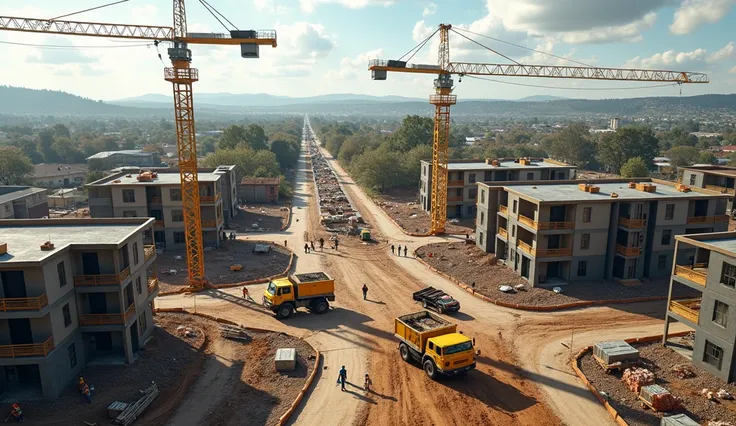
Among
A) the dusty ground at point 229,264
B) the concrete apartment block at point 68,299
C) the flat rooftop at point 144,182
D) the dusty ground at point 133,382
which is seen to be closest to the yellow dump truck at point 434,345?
the dusty ground at point 133,382

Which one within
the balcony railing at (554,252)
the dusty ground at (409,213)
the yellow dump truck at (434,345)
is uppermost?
the balcony railing at (554,252)

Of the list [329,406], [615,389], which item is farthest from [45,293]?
[615,389]

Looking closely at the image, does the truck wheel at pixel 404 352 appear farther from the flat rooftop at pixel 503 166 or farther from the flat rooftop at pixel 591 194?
the flat rooftop at pixel 503 166

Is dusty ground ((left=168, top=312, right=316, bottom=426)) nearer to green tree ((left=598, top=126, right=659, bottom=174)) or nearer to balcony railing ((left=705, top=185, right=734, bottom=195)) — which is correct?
balcony railing ((left=705, top=185, right=734, bottom=195))

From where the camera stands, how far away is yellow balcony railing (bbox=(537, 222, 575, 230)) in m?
44.1

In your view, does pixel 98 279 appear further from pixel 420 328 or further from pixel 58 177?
pixel 58 177

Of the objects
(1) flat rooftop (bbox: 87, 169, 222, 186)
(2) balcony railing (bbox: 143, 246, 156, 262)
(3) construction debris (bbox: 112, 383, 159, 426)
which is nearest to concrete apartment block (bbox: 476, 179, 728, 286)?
(2) balcony railing (bbox: 143, 246, 156, 262)

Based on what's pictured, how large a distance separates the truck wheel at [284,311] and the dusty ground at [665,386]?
22.1m

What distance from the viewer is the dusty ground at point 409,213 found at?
7119 centimetres

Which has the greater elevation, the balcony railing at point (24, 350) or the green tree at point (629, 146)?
the green tree at point (629, 146)

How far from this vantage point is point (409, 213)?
82812 millimetres

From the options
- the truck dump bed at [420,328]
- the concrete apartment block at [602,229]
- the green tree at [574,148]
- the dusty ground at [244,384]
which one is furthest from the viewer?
the green tree at [574,148]

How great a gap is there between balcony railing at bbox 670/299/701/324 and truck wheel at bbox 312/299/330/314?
25.6m

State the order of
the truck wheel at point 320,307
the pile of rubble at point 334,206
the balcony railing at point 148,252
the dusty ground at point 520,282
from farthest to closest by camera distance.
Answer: the pile of rubble at point 334,206, the dusty ground at point 520,282, the truck wheel at point 320,307, the balcony railing at point 148,252
